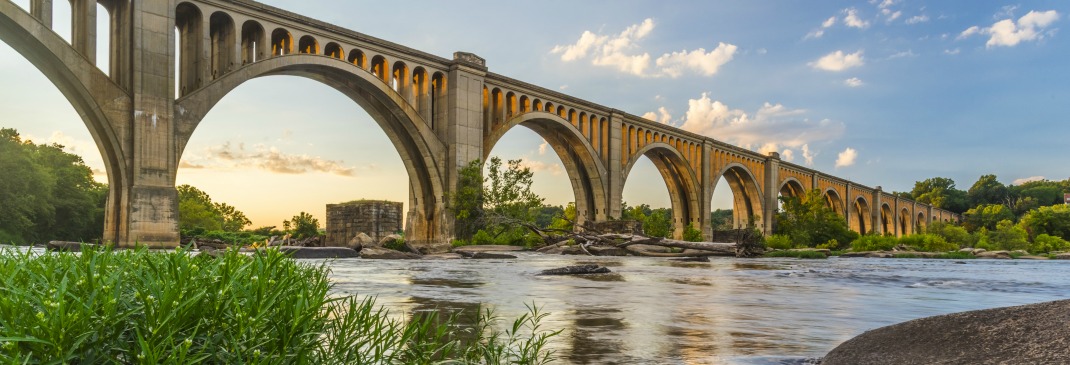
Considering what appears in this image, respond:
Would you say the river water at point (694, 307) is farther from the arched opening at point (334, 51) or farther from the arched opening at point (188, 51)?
the arched opening at point (334, 51)

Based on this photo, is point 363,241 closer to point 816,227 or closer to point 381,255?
point 381,255

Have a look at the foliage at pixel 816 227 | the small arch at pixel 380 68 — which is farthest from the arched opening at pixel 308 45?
the foliage at pixel 816 227

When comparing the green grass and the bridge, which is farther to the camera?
the green grass

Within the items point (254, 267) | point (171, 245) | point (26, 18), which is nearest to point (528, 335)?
point (254, 267)

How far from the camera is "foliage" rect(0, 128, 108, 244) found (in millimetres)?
36500

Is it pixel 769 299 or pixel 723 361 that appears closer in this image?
pixel 723 361

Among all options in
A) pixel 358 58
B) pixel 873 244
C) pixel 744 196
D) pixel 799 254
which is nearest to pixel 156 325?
pixel 799 254

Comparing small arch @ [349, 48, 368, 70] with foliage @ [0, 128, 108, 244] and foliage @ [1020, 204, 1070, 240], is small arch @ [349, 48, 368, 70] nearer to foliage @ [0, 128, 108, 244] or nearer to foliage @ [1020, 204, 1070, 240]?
foliage @ [0, 128, 108, 244]

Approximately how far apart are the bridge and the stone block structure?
5443mm

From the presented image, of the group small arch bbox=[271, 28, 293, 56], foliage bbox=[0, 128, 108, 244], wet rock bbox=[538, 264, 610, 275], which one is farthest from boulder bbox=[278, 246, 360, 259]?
foliage bbox=[0, 128, 108, 244]

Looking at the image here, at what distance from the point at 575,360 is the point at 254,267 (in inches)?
69.7

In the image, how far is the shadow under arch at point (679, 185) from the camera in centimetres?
5331

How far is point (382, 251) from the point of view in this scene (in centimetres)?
1998

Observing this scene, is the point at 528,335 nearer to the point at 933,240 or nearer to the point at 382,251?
the point at 382,251
